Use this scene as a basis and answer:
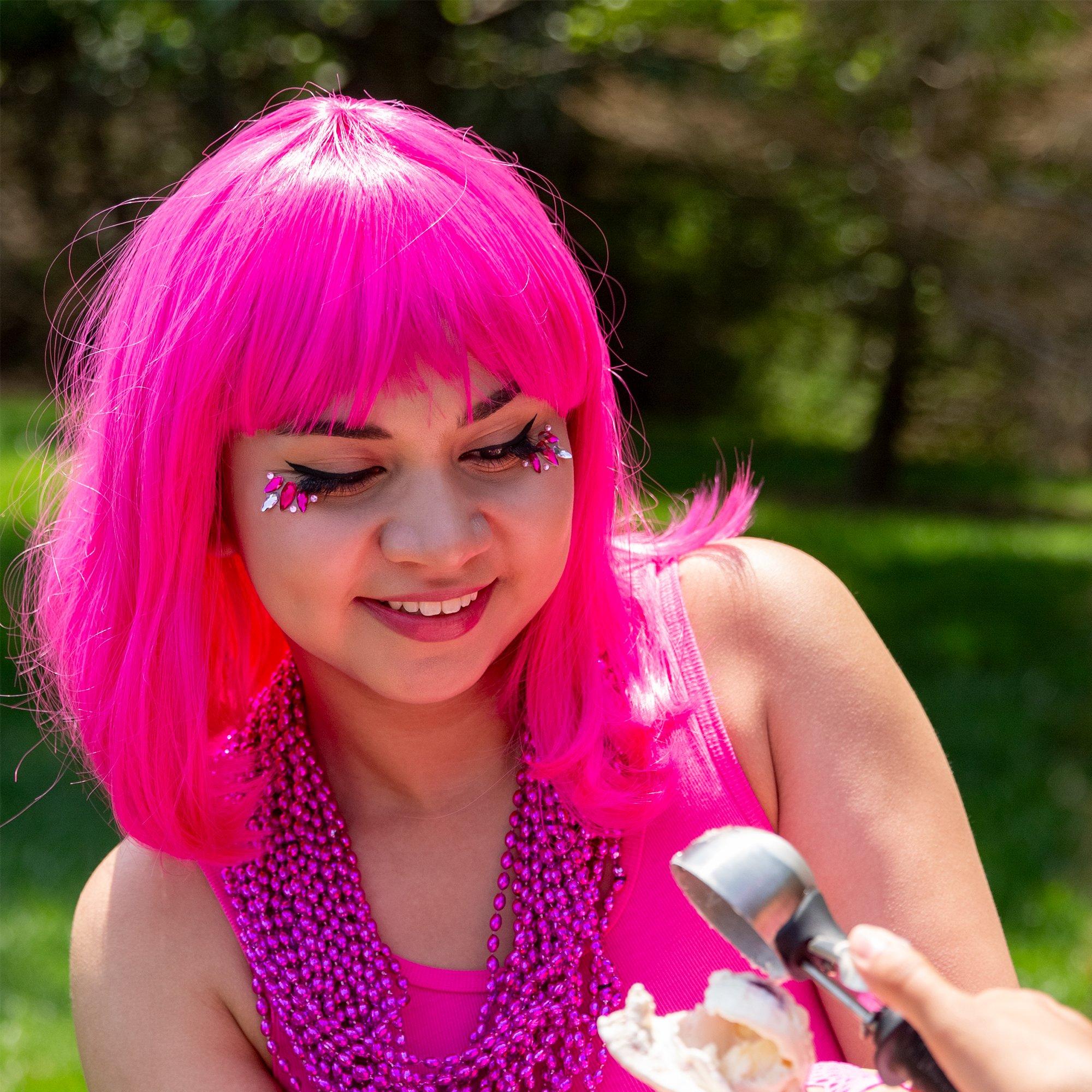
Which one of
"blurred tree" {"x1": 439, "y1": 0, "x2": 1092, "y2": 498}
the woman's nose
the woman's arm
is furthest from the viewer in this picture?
"blurred tree" {"x1": 439, "y1": 0, "x2": 1092, "y2": 498}

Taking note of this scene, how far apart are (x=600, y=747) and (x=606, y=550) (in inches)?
10.4

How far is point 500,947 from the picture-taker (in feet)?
5.56

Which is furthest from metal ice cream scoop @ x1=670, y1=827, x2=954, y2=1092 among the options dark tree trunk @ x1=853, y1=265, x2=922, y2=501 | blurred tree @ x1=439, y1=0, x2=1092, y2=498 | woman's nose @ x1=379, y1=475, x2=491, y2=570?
dark tree trunk @ x1=853, y1=265, x2=922, y2=501

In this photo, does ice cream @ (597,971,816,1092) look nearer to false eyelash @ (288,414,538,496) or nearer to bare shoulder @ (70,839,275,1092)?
false eyelash @ (288,414,538,496)

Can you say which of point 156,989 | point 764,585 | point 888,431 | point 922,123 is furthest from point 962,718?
point 888,431

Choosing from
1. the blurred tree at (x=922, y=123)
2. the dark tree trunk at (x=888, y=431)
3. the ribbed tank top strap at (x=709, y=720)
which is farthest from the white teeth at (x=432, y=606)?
the dark tree trunk at (x=888, y=431)

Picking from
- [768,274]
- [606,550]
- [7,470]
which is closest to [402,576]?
[606,550]

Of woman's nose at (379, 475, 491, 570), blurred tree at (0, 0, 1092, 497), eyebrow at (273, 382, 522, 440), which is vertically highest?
blurred tree at (0, 0, 1092, 497)

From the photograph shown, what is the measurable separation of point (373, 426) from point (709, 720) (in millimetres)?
614

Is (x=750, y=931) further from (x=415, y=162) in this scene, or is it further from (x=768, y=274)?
(x=768, y=274)

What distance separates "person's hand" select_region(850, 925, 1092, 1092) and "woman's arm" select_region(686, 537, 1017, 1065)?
653mm

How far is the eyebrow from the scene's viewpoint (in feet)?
4.61

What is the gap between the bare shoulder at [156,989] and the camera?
5.38 feet

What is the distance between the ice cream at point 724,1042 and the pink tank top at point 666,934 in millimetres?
501
